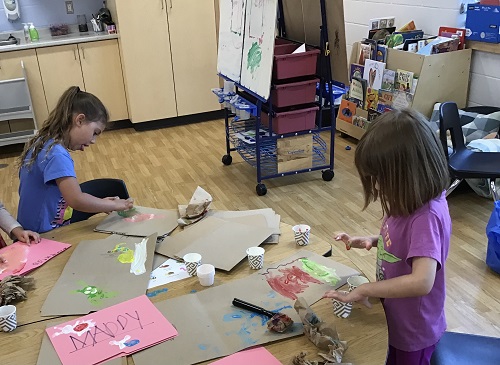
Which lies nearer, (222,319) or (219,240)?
(222,319)

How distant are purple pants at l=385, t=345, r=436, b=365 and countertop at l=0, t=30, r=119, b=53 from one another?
4.28 meters

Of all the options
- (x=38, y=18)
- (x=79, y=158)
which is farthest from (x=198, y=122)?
(x=38, y=18)

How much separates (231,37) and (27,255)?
102 inches

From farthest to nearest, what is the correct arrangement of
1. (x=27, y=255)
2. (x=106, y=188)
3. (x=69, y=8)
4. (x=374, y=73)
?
(x=69, y=8), (x=374, y=73), (x=106, y=188), (x=27, y=255)

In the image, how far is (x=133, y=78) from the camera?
4.87m

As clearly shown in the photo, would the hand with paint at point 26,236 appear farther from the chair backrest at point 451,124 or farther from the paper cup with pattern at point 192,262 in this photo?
the chair backrest at point 451,124

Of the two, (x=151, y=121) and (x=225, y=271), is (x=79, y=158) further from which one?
(x=225, y=271)

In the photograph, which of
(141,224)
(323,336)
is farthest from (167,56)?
(323,336)

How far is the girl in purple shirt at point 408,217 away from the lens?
109 centimetres

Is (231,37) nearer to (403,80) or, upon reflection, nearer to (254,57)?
(254,57)

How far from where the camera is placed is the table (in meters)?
1.07

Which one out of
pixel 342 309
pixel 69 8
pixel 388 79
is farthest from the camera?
pixel 69 8

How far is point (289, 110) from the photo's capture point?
11.1 feet

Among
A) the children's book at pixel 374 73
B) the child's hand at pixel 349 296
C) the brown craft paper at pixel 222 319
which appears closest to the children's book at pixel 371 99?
the children's book at pixel 374 73
